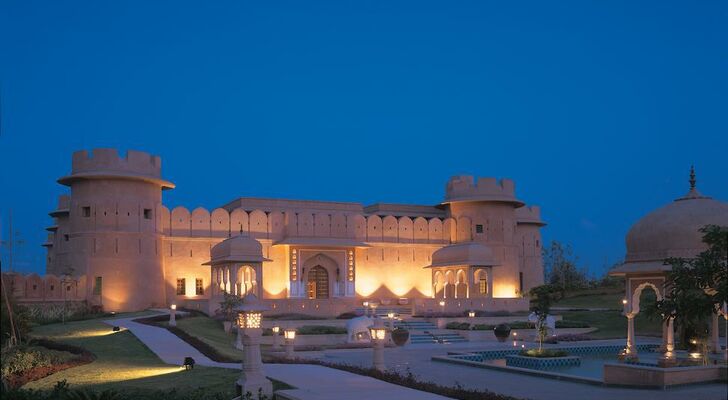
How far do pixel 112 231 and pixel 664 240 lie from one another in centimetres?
2441

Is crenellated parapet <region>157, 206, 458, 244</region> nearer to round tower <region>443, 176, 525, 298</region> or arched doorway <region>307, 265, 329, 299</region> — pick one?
round tower <region>443, 176, 525, 298</region>

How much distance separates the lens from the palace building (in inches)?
1326

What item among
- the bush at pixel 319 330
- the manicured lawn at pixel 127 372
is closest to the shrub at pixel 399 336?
the bush at pixel 319 330

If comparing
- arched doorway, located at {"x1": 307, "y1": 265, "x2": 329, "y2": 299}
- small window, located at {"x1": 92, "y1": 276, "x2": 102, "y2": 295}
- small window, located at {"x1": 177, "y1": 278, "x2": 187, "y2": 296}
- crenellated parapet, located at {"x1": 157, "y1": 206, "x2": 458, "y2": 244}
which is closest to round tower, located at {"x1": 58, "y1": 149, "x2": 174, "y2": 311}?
small window, located at {"x1": 92, "y1": 276, "x2": 102, "y2": 295}

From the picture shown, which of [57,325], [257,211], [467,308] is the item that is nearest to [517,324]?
[467,308]

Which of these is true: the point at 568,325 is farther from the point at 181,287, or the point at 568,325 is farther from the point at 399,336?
the point at 181,287

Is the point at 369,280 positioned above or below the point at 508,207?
below

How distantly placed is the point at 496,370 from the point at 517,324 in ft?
41.9

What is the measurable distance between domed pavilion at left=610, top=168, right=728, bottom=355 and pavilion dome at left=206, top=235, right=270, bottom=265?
17550 millimetres

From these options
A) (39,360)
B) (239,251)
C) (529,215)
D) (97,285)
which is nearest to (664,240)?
(39,360)

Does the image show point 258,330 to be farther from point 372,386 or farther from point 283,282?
point 283,282

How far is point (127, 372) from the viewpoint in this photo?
16422mm

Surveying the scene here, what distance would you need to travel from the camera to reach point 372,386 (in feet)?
43.9

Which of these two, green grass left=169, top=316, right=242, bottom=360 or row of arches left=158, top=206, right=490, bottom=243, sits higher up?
row of arches left=158, top=206, right=490, bottom=243
